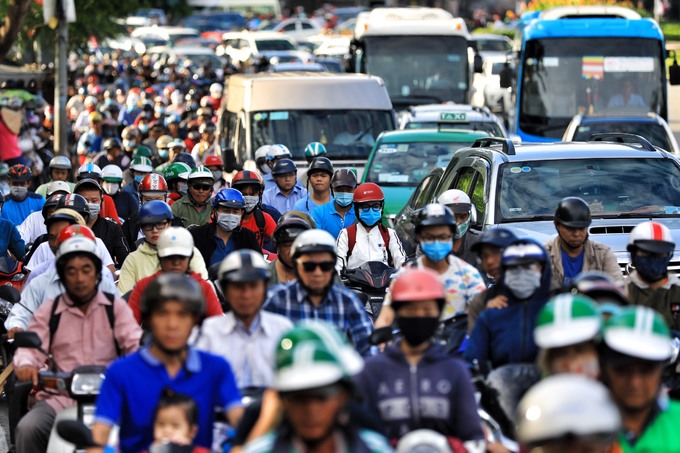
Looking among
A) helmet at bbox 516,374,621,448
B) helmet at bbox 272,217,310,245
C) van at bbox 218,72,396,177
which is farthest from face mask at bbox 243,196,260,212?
helmet at bbox 516,374,621,448

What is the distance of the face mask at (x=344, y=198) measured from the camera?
47.0ft

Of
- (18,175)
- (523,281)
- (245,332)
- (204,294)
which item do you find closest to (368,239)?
(204,294)

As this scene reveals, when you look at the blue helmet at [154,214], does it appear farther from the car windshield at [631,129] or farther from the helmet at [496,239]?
the car windshield at [631,129]

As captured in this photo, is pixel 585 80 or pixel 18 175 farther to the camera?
pixel 585 80

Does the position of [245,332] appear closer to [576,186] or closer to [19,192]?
[576,186]

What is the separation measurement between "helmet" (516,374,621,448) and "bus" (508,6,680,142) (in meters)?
23.1

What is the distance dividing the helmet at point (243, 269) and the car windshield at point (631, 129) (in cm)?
1454

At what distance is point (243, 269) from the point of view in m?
7.53

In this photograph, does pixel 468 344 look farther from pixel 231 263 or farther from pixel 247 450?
pixel 247 450

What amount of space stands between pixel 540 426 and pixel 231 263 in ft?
10.2

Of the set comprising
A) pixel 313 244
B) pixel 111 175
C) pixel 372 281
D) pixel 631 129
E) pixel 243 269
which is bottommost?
pixel 631 129

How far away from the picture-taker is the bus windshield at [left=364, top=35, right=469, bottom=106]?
3169 centimetres

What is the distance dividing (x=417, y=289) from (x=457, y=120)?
15.8 m

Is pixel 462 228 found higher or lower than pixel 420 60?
higher
